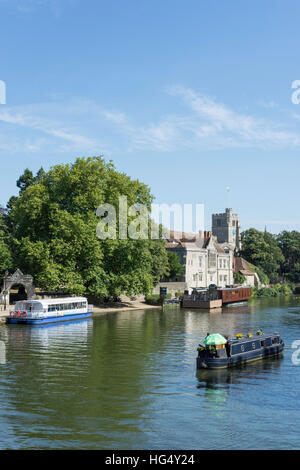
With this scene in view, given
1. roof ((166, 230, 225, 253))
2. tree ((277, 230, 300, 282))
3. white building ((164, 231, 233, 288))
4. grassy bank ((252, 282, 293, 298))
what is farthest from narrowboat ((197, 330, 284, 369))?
tree ((277, 230, 300, 282))

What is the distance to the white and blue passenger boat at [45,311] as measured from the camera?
58.4 m

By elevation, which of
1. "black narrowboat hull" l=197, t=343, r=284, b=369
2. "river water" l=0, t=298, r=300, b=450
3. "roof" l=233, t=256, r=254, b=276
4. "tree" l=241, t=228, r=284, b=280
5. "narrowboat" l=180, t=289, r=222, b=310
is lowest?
"river water" l=0, t=298, r=300, b=450

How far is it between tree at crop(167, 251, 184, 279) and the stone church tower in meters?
87.9

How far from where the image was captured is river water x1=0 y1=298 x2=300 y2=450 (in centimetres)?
2202

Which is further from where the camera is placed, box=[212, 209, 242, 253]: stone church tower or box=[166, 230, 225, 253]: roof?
box=[212, 209, 242, 253]: stone church tower

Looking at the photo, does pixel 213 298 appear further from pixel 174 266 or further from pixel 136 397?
pixel 136 397

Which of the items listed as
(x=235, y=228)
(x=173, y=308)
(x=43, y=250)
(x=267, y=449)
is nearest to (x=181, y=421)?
(x=267, y=449)

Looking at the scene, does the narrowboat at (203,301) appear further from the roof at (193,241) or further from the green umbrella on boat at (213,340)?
the green umbrella on boat at (213,340)

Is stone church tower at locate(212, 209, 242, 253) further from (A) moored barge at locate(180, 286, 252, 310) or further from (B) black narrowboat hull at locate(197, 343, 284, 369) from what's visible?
(B) black narrowboat hull at locate(197, 343, 284, 369)

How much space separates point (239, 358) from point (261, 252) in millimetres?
120925

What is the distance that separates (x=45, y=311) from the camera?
59.7m

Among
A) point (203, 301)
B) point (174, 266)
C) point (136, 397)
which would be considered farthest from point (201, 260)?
point (136, 397)

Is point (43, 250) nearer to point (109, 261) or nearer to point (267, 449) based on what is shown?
point (109, 261)

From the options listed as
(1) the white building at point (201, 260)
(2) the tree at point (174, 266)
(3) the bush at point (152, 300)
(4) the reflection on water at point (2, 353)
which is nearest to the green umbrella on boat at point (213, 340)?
(4) the reflection on water at point (2, 353)
